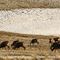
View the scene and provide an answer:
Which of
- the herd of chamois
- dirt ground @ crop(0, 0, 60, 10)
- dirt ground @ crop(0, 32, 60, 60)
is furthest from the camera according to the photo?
dirt ground @ crop(0, 0, 60, 10)

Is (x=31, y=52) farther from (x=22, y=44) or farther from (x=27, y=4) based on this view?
(x=27, y=4)

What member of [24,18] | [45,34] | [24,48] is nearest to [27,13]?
[24,18]

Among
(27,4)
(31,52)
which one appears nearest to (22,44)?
(31,52)

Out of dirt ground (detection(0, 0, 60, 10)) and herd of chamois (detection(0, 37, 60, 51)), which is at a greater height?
herd of chamois (detection(0, 37, 60, 51))

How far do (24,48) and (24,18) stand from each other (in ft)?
26.8

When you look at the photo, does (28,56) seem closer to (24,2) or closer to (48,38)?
(48,38)

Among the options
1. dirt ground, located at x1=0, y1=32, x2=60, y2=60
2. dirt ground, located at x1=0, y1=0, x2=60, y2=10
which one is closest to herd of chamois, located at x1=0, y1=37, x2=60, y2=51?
dirt ground, located at x1=0, y1=32, x2=60, y2=60

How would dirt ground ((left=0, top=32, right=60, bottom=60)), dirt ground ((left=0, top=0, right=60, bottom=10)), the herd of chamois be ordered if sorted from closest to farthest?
dirt ground ((left=0, top=32, right=60, bottom=60)), the herd of chamois, dirt ground ((left=0, top=0, right=60, bottom=10))

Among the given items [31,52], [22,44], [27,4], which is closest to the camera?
[31,52]

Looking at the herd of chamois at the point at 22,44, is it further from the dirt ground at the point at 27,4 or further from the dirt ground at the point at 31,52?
the dirt ground at the point at 27,4

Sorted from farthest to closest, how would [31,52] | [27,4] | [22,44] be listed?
[27,4] < [22,44] < [31,52]

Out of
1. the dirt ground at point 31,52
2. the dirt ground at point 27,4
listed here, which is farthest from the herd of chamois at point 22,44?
the dirt ground at point 27,4

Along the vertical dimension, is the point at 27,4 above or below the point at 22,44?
below

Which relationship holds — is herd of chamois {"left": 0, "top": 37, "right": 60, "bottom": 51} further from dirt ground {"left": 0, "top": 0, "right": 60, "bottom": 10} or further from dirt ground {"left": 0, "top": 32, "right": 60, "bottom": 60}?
dirt ground {"left": 0, "top": 0, "right": 60, "bottom": 10}
